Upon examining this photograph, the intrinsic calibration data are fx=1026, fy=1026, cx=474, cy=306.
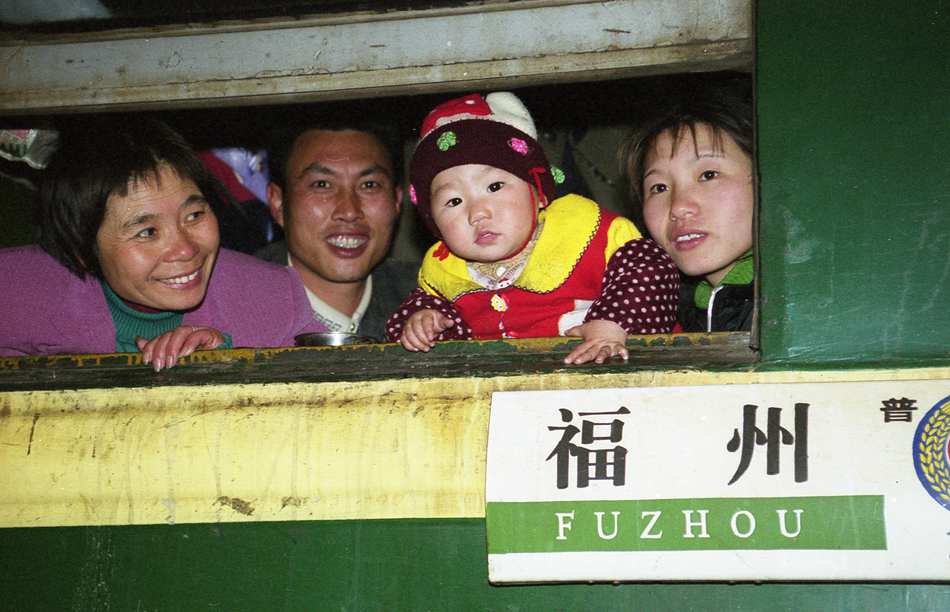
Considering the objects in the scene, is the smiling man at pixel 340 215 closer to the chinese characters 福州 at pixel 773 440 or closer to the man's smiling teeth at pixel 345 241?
the man's smiling teeth at pixel 345 241

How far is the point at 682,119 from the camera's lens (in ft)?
7.99

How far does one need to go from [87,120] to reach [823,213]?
2019mm

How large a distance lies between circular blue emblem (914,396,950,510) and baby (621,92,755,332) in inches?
29.5

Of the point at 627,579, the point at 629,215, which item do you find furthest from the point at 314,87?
the point at 629,215

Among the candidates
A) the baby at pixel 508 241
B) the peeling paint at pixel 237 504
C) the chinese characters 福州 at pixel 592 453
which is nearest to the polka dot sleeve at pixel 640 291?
the baby at pixel 508 241

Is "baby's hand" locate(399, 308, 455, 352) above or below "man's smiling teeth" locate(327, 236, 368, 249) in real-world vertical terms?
below

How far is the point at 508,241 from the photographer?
7.57 feet

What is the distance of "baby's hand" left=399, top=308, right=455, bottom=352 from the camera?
189 cm

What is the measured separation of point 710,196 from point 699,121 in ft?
0.67

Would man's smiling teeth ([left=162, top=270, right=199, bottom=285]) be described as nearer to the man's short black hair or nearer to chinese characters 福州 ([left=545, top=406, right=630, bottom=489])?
the man's short black hair

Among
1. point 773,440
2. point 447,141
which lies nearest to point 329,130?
point 447,141

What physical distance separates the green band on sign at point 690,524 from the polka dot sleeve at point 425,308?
855mm

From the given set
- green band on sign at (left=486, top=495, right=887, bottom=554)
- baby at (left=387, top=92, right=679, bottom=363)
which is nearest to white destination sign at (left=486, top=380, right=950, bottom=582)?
green band on sign at (left=486, top=495, right=887, bottom=554)

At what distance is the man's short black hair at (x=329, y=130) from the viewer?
347cm
